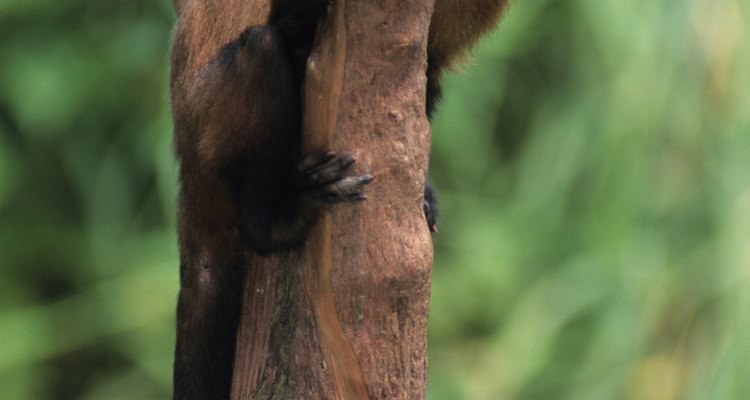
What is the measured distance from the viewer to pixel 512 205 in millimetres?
4617

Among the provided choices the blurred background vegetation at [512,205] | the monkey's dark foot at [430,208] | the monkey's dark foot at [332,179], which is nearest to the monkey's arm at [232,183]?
the monkey's dark foot at [332,179]

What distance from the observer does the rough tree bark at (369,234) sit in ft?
7.71

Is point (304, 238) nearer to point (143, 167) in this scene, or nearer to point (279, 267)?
point (279, 267)

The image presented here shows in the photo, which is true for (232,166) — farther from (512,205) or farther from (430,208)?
(512,205)

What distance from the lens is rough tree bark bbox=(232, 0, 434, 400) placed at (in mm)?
2350

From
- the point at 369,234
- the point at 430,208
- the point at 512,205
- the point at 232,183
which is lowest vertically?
the point at 369,234

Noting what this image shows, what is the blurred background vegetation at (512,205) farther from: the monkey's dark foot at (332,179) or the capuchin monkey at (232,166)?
the monkey's dark foot at (332,179)

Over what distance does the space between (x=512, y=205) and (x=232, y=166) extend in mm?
2265

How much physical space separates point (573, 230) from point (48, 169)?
201 cm

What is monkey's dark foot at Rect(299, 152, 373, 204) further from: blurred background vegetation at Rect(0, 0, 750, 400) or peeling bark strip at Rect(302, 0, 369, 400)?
blurred background vegetation at Rect(0, 0, 750, 400)

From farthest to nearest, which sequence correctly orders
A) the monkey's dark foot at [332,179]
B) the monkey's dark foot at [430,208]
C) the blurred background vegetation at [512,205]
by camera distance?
1. the blurred background vegetation at [512,205]
2. the monkey's dark foot at [430,208]
3. the monkey's dark foot at [332,179]

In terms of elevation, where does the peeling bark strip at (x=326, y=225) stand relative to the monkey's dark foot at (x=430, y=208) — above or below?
below

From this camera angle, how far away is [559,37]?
481 cm

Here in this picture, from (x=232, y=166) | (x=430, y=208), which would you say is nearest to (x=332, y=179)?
(x=232, y=166)
